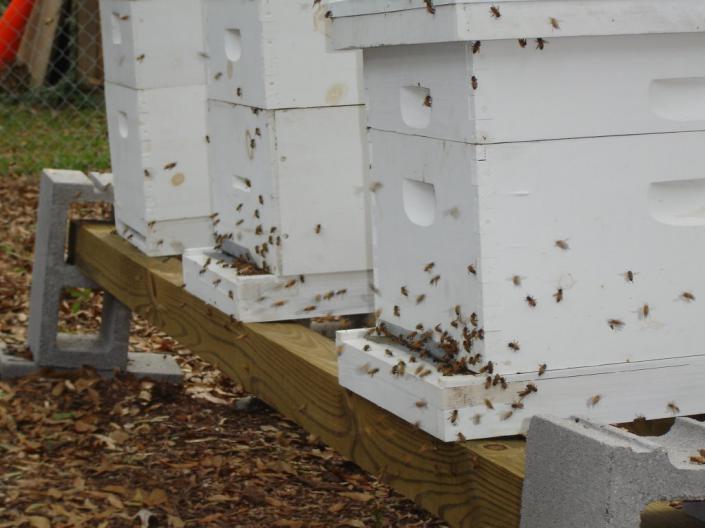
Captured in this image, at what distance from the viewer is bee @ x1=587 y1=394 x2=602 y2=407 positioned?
75.7 inches

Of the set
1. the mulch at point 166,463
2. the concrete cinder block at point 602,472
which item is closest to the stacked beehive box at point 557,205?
the concrete cinder block at point 602,472

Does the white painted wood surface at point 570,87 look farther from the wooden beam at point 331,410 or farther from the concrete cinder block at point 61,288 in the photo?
the concrete cinder block at point 61,288

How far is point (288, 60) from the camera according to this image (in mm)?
2830

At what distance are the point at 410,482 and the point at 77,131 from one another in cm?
811

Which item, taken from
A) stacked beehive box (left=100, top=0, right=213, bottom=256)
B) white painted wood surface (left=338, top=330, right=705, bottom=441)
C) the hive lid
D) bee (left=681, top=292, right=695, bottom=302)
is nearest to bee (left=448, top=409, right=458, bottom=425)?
white painted wood surface (left=338, top=330, right=705, bottom=441)

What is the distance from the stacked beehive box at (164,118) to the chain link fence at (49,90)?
15.1 feet

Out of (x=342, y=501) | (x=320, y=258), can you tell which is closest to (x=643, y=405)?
(x=320, y=258)

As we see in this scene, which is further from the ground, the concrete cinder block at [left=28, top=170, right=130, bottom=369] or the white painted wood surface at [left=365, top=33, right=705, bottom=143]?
the white painted wood surface at [left=365, top=33, right=705, bottom=143]

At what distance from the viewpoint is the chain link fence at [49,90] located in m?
8.88

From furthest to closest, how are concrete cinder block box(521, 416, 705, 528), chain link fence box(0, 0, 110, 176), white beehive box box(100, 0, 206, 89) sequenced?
chain link fence box(0, 0, 110, 176), white beehive box box(100, 0, 206, 89), concrete cinder block box(521, 416, 705, 528)

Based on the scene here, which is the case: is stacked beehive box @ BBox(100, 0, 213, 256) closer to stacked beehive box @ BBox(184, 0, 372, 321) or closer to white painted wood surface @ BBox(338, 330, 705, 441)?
stacked beehive box @ BBox(184, 0, 372, 321)

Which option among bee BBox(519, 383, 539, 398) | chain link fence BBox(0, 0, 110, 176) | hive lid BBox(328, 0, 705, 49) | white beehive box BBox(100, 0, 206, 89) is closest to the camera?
hive lid BBox(328, 0, 705, 49)

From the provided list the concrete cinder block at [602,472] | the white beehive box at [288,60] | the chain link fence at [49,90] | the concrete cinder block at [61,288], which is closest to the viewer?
the concrete cinder block at [602,472]

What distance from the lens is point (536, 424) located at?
1.71 meters
